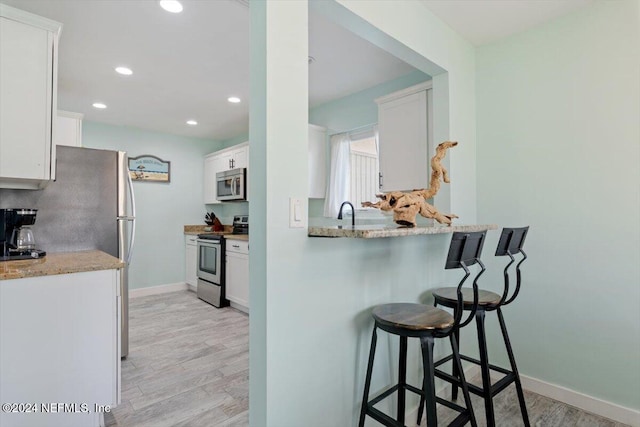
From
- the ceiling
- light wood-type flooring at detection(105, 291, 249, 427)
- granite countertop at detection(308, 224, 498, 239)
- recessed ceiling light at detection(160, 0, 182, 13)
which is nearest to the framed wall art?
the ceiling

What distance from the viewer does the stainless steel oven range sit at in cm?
427

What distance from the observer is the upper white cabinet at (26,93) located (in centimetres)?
177

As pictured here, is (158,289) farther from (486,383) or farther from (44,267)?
(486,383)

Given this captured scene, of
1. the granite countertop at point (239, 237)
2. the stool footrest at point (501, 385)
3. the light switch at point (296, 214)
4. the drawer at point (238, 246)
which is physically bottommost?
the stool footrest at point (501, 385)

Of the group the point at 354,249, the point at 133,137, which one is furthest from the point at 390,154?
the point at 133,137

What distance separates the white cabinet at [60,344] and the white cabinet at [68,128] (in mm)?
1975

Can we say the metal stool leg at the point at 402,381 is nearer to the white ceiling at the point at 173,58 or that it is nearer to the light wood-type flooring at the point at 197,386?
the light wood-type flooring at the point at 197,386

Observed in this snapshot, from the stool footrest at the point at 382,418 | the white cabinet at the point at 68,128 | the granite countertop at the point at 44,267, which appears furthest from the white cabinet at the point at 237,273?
the stool footrest at the point at 382,418

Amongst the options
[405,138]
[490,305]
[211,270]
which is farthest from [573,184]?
[211,270]

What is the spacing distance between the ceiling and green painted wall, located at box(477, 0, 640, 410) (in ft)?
0.84

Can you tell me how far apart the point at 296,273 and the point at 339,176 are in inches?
98.7

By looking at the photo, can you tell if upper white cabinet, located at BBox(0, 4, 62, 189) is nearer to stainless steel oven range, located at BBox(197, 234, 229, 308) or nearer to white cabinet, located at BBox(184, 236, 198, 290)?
stainless steel oven range, located at BBox(197, 234, 229, 308)

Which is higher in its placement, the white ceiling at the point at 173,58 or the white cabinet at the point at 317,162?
the white ceiling at the point at 173,58

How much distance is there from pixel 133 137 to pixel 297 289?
465 centimetres
